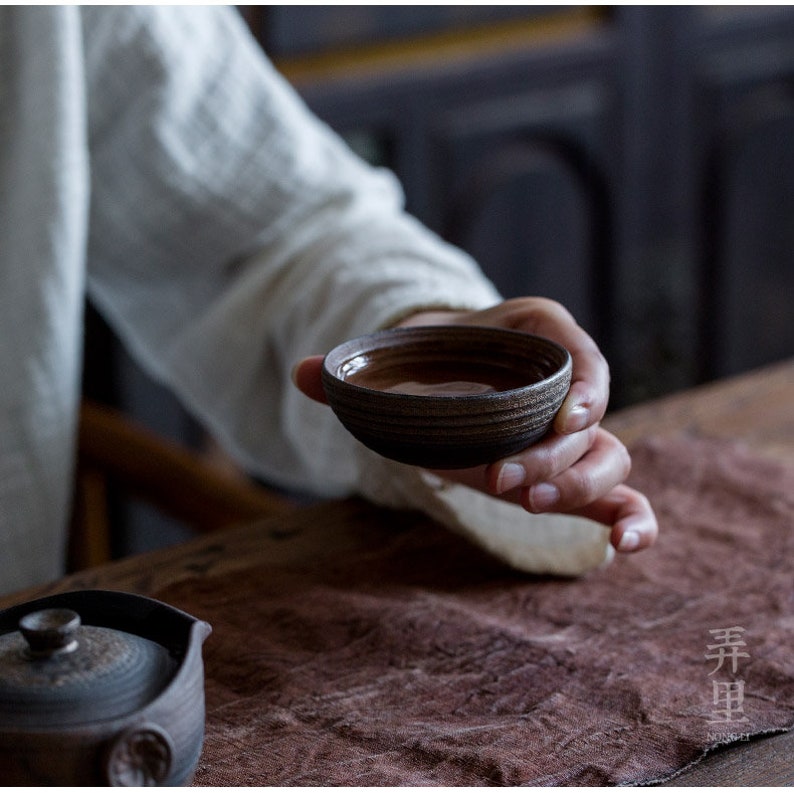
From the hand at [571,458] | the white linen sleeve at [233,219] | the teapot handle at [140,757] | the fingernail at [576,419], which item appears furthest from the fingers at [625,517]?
the teapot handle at [140,757]

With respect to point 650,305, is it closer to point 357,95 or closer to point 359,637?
point 357,95

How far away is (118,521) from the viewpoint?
Answer: 187 cm

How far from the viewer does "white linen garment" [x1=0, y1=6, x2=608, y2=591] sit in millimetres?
1020

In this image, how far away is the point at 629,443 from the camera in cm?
107

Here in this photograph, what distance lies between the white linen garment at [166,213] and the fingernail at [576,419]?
318mm

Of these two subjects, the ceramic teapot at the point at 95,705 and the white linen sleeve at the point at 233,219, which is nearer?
the ceramic teapot at the point at 95,705

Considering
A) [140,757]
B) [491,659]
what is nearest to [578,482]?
[491,659]

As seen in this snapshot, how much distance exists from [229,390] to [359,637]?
428 millimetres

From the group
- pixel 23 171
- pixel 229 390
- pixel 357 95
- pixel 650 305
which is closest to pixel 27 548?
pixel 229 390

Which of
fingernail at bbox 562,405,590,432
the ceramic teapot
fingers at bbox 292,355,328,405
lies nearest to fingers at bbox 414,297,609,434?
fingernail at bbox 562,405,590,432

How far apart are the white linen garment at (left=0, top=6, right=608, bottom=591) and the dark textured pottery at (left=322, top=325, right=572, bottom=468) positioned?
0.26 meters

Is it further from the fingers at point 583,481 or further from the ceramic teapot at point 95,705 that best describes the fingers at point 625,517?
the ceramic teapot at point 95,705

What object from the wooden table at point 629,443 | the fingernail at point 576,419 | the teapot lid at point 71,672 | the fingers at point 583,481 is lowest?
the wooden table at point 629,443

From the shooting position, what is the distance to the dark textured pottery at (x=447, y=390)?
603mm
